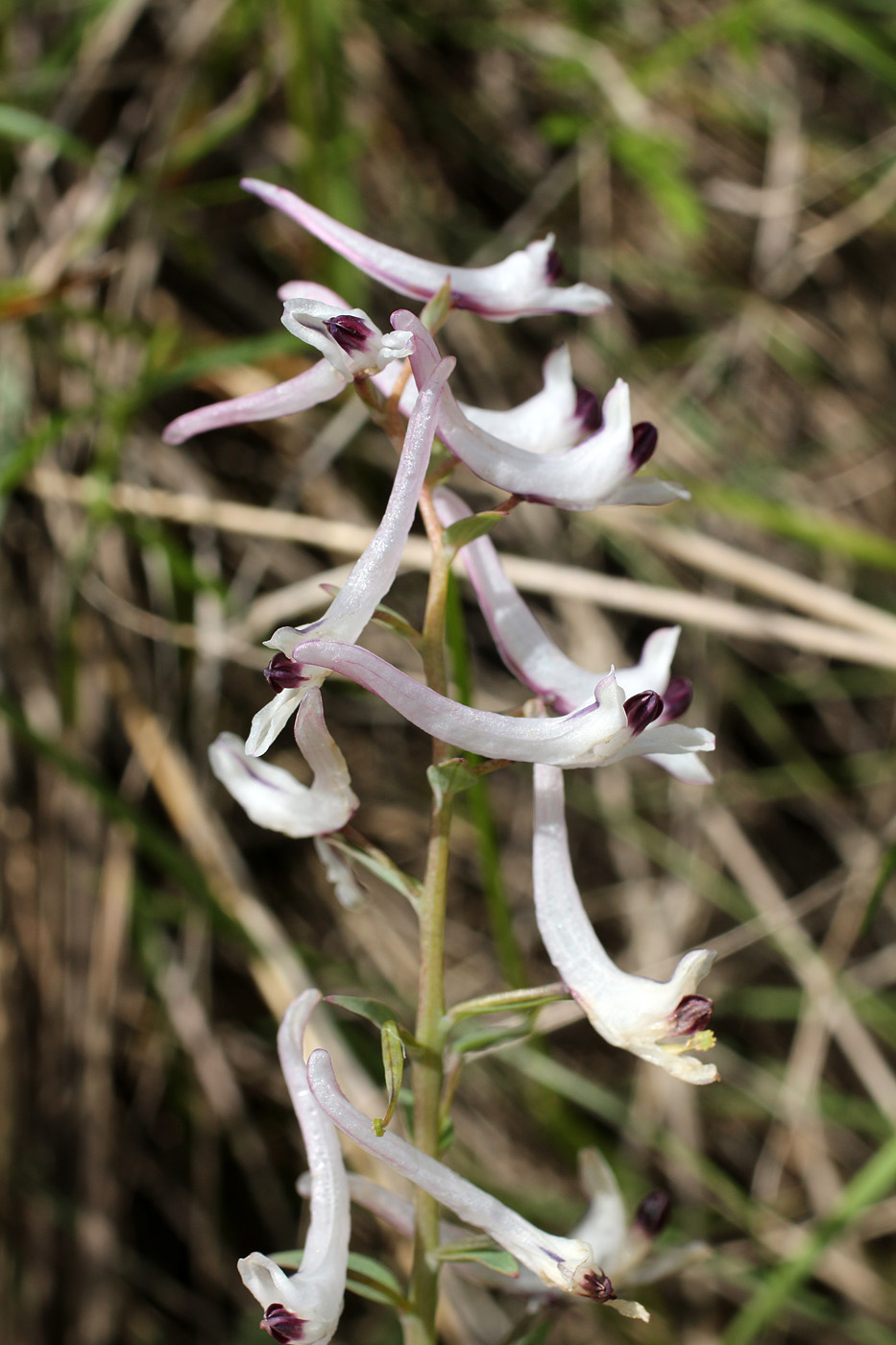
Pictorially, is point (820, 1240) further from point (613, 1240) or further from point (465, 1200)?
point (465, 1200)

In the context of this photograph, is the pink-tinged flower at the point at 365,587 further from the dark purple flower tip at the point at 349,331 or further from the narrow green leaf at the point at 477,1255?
the narrow green leaf at the point at 477,1255

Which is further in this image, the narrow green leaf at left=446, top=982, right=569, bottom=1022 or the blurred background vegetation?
the blurred background vegetation

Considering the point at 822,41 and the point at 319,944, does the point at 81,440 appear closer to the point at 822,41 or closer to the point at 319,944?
the point at 319,944

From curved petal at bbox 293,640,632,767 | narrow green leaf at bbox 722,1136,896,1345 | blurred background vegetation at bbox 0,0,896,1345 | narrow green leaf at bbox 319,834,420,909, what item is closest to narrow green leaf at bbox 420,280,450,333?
curved petal at bbox 293,640,632,767

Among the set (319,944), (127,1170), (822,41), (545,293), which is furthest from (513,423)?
(822,41)

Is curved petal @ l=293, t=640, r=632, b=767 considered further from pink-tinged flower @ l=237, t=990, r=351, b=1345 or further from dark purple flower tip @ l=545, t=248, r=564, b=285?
dark purple flower tip @ l=545, t=248, r=564, b=285

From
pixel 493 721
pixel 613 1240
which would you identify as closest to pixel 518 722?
pixel 493 721
